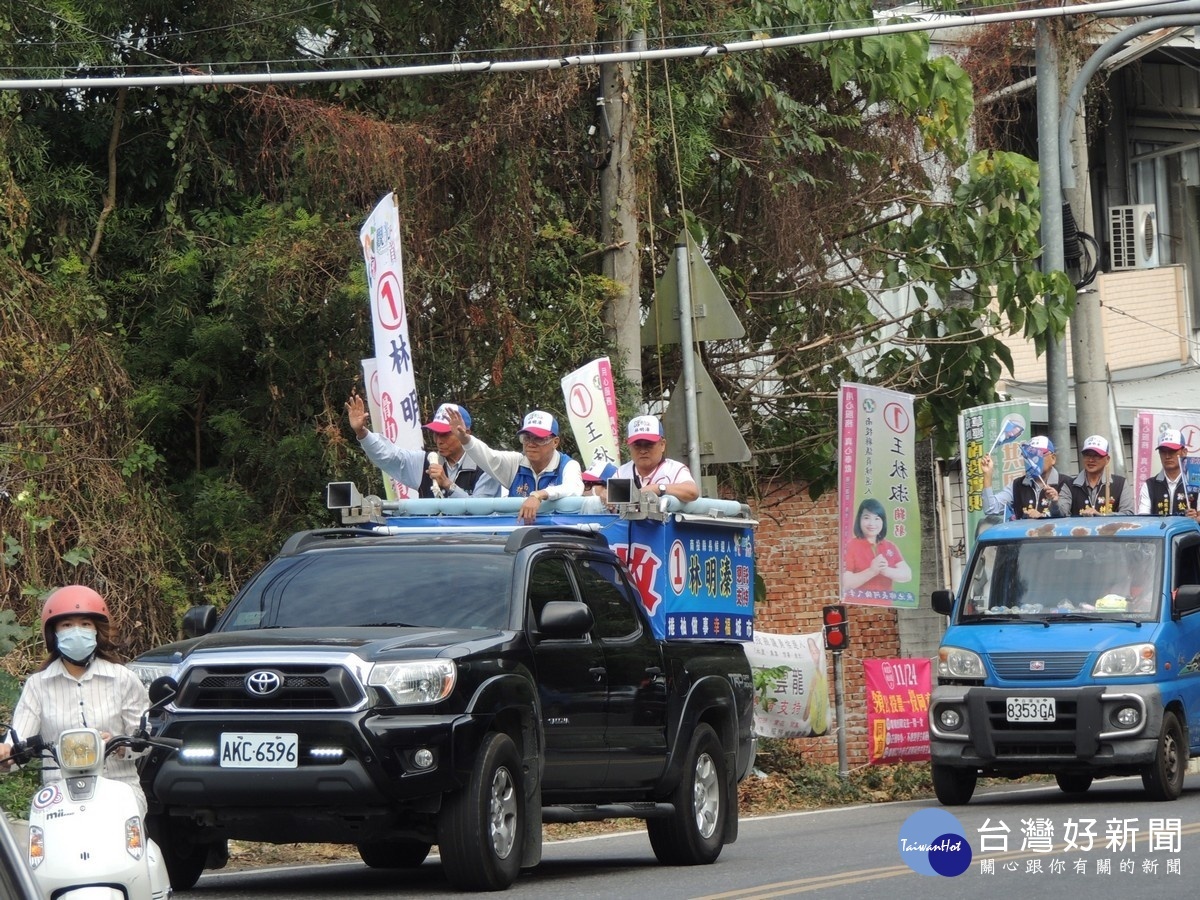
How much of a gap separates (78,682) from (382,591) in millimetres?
2671

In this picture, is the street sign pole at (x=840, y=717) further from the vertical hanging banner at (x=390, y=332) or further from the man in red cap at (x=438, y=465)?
the man in red cap at (x=438, y=465)

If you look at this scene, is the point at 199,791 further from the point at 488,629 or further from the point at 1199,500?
the point at 1199,500

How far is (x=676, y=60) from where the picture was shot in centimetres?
1930

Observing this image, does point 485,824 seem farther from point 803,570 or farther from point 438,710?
point 803,570

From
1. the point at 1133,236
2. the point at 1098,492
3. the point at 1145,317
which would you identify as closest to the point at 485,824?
the point at 1098,492

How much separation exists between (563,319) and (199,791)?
909 cm

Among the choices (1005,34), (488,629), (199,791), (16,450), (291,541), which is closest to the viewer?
(199,791)

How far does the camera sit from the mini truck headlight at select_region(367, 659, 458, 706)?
32.4ft

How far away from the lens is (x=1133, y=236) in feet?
105

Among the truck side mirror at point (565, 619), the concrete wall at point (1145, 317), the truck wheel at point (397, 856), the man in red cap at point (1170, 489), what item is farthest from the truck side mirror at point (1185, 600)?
the concrete wall at point (1145, 317)

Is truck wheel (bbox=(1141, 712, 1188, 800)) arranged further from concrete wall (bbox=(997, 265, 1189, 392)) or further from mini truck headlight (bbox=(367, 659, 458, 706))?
concrete wall (bbox=(997, 265, 1189, 392))

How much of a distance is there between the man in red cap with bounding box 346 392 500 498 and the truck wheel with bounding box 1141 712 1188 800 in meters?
5.39

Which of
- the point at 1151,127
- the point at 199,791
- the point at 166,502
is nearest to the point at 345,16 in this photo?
the point at 166,502

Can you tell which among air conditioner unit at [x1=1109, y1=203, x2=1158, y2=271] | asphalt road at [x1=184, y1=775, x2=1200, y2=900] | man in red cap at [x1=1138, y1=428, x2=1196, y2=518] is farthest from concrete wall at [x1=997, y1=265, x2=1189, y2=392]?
asphalt road at [x1=184, y1=775, x2=1200, y2=900]
